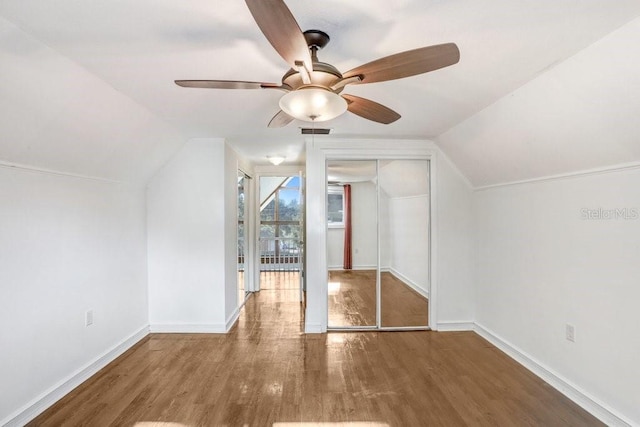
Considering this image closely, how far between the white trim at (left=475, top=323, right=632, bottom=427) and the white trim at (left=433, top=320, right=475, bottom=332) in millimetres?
318

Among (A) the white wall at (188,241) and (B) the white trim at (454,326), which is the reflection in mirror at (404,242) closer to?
(B) the white trim at (454,326)

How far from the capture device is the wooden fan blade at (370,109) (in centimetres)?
177

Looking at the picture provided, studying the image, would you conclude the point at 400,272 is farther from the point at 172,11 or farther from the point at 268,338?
the point at 172,11

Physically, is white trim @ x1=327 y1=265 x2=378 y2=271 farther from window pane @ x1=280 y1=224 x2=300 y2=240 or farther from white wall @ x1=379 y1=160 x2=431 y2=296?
window pane @ x1=280 y1=224 x2=300 y2=240

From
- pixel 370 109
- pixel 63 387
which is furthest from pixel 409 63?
pixel 63 387

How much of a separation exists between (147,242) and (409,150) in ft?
11.0

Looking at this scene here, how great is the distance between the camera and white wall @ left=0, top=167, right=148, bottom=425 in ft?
6.68

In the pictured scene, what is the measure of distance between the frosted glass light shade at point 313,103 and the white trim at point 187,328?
3.01m

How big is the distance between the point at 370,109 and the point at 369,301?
2.70 m

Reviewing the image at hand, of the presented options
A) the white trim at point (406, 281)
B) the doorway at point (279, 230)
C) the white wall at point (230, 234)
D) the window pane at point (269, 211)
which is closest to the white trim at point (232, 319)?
the white wall at point (230, 234)

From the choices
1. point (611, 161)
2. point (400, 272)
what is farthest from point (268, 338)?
point (611, 161)

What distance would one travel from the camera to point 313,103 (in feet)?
4.85

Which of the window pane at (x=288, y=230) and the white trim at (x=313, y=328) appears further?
the window pane at (x=288, y=230)

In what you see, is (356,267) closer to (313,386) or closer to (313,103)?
(313,386)
